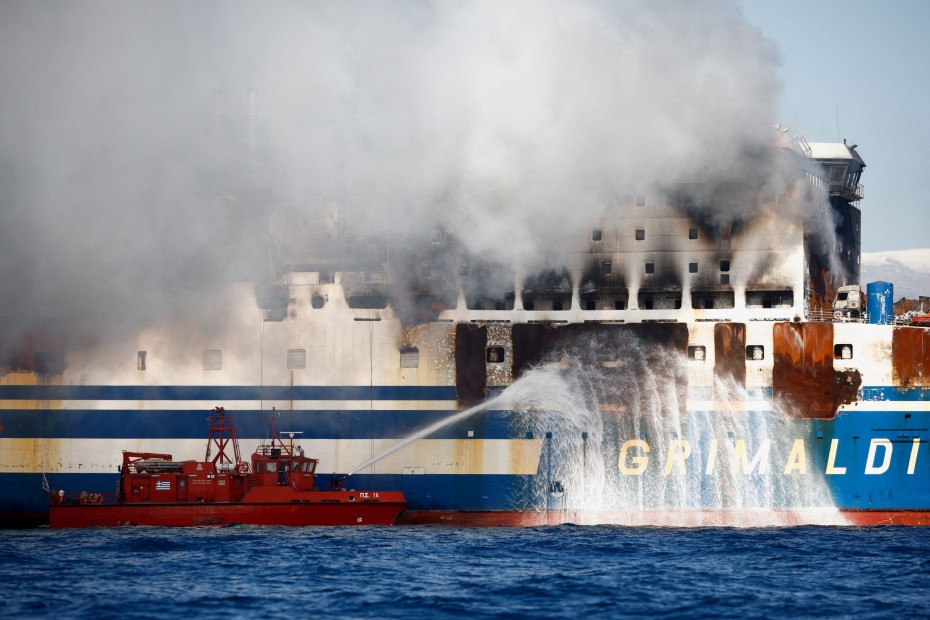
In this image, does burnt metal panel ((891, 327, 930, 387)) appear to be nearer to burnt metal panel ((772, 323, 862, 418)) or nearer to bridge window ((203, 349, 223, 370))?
burnt metal panel ((772, 323, 862, 418))

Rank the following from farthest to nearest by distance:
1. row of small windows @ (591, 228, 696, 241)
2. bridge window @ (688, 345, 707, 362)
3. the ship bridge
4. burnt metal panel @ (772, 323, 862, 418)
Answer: the ship bridge → row of small windows @ (591, 228, 696, 241) → bridge window @ (688, 345, 707, 362) → burnt metal panel @ (772, 323, 862, 418)

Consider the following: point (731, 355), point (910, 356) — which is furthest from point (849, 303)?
point (731, 355)

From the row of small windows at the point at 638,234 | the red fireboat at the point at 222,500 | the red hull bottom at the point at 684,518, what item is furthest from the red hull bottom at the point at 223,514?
the row of small windows at the point at 638,234

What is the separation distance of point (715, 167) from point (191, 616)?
2355 centimetres

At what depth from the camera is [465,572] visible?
30.8 m

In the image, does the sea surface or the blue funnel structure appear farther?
the blue funnel structure

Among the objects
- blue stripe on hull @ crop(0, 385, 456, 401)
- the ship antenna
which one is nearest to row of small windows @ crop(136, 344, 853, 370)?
blue stripe on hull @ crop(0, 385, 456, 401)

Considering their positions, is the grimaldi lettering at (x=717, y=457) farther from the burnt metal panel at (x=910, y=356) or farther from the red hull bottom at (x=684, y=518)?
the burnt metal panel at (x=910, y=356)

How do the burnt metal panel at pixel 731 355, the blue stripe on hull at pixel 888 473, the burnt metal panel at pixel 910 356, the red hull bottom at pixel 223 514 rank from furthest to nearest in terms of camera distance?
the burnt metal panel at pixel 731 355 → the burnt metal panel at pixel 910 356 → the blue stripe on hull at pixel 888 473 → the red hull bottom at pixel 223 514

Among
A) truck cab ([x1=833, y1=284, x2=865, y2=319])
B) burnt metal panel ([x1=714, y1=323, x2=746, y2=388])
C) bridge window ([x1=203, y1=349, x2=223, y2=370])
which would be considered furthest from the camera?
truck cab ([x1=833, y1=284, x2=865, y2=319])

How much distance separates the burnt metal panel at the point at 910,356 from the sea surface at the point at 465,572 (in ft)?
15.5

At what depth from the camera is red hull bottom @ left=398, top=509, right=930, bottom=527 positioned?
3878 centimetres

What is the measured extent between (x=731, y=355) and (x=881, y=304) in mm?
5492

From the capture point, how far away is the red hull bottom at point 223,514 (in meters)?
38.5
